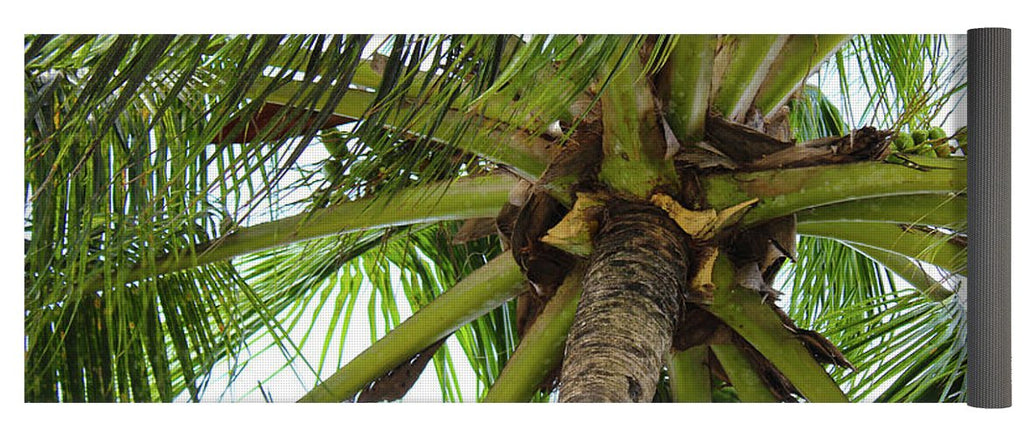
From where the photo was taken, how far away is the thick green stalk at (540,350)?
1883 millimetres

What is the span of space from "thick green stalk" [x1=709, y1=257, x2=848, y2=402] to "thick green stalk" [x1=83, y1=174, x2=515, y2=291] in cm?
42

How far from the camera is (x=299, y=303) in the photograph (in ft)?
6.75

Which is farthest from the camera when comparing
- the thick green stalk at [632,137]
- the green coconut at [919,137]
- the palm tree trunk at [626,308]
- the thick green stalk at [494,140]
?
the green coconut at [919,137]

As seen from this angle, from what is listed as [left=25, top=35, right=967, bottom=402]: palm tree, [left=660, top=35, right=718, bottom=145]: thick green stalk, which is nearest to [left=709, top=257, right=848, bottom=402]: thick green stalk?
[left=25, top=35, right=967, bottom=402]: palm tree

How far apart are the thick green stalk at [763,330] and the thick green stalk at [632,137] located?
0.64ft

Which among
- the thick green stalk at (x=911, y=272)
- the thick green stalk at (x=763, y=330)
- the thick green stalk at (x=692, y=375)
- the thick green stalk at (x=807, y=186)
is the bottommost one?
the thick green stalk at (x=692, y=375)

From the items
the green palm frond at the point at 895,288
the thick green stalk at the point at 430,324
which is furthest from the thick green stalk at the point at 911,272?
the thick green stalk at the point at 430,324

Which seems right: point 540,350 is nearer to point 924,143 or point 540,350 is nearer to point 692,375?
point 692,375

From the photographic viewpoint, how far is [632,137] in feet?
5.97

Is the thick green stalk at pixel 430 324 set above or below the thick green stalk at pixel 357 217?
A: below

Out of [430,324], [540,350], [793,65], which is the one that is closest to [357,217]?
[430,324]

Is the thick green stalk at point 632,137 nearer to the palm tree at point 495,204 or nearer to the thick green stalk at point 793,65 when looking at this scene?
the palm tree at point 495,204

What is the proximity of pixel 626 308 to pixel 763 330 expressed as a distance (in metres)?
0.35
